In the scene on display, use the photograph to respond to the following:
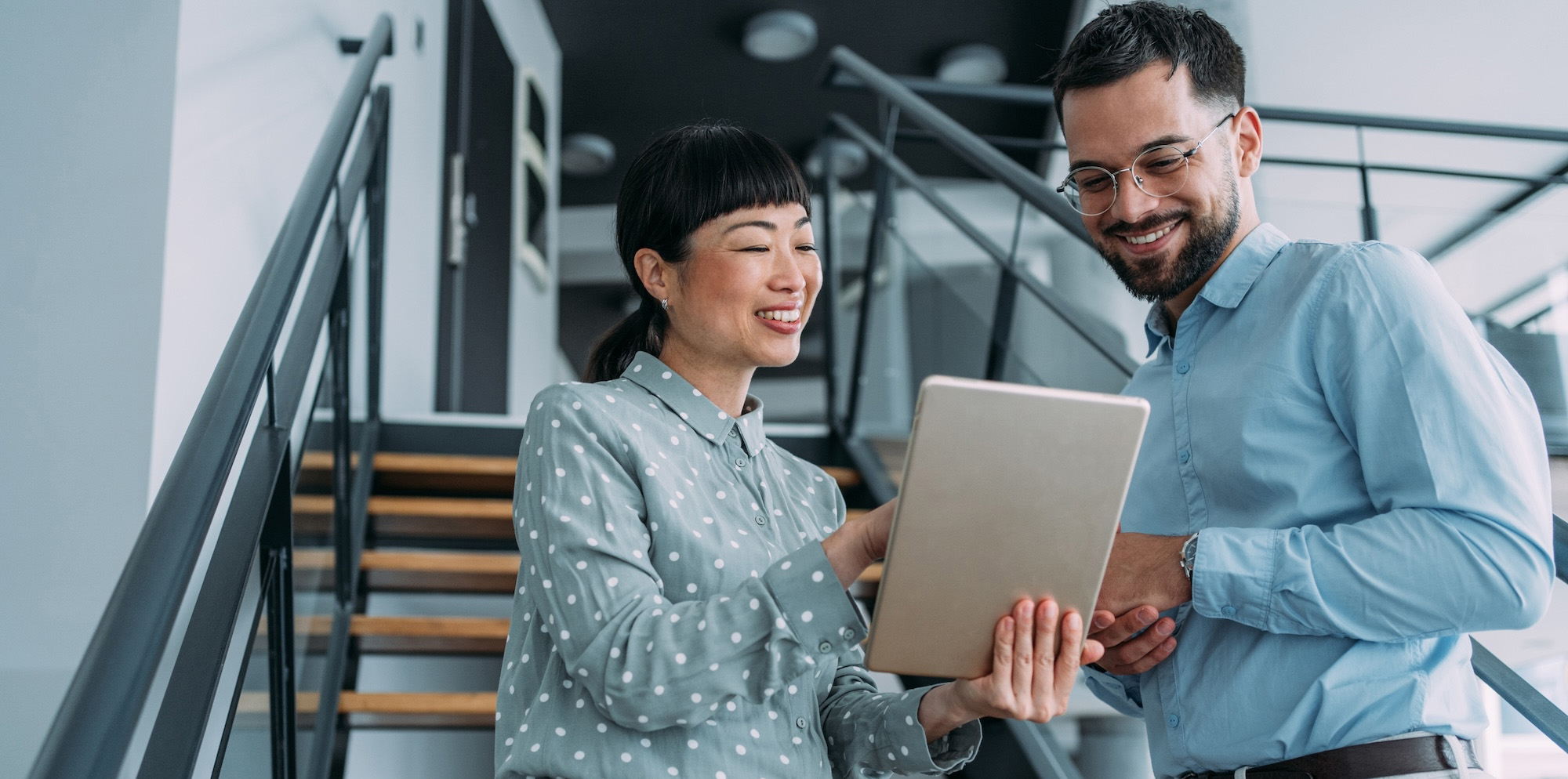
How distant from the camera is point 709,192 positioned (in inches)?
50.6

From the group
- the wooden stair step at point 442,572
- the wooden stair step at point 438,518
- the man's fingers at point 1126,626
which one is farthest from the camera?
the wooden stair step at point 438,518

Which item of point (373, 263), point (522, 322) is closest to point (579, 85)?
point (522, 322)

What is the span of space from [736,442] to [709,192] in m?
0.28

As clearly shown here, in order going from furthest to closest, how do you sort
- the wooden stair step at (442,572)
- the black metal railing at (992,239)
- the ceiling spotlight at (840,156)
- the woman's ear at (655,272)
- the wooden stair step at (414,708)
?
the ceiling spotlight at (840,156), the wooden stair step at (442,572), the wooden stair step at (414,708), the black metal railing at (992,239), the woman's ear at (655,272)

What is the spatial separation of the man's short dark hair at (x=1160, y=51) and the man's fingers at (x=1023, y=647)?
2.04 feet

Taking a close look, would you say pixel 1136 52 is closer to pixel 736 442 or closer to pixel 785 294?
pixel 785 294

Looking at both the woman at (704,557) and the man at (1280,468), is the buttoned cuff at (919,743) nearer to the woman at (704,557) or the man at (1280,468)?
the woman at (704,557)

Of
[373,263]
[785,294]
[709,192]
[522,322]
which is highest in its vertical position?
[522,322]

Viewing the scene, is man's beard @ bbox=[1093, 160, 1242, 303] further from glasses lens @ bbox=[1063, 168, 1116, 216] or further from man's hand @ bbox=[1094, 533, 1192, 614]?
man's hand @ bbox=[1094, 533, 1192, 614]

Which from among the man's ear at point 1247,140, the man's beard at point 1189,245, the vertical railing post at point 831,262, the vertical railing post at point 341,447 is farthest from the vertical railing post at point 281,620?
the vertical railing post at point 831,262

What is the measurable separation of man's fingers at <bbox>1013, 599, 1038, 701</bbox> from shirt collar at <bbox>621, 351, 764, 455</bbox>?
1.43ft

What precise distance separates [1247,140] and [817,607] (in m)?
0.74

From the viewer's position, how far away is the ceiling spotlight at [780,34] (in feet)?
19.9

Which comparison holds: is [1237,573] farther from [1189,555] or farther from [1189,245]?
[1189,245]
